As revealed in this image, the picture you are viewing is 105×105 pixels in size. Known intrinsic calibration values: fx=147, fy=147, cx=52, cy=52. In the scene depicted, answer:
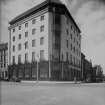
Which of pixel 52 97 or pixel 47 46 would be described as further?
pixel 47 46

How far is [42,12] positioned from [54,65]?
10.5m

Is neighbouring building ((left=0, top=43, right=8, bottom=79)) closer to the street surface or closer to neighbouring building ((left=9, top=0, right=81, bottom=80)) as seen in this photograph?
neighbouring building ((left=9, top=0, right=81, bottom=80))

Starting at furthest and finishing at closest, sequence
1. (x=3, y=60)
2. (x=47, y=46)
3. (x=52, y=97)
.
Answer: (x=3, y=60)
(x=47, y=46)
(x=52, y=97)

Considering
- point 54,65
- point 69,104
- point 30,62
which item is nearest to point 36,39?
point 30,62

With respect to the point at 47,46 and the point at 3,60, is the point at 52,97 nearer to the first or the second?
the point at 47,46

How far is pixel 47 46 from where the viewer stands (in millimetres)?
26891

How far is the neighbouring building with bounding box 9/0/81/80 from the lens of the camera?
26.2 m

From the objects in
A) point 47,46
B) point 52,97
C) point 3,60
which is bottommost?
point 52,97

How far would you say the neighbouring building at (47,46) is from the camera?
26.2 meters

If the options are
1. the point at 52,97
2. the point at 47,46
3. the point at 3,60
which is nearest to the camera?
the point at 52,97

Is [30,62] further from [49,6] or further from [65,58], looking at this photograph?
[49,6]

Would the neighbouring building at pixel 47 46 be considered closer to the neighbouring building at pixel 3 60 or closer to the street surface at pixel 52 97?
the neighbouring building at pixel 3 60

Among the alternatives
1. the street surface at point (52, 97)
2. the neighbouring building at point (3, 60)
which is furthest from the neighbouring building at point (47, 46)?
the street surface at point (52, 97)

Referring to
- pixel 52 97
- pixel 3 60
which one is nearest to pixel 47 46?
pixel 52 97
